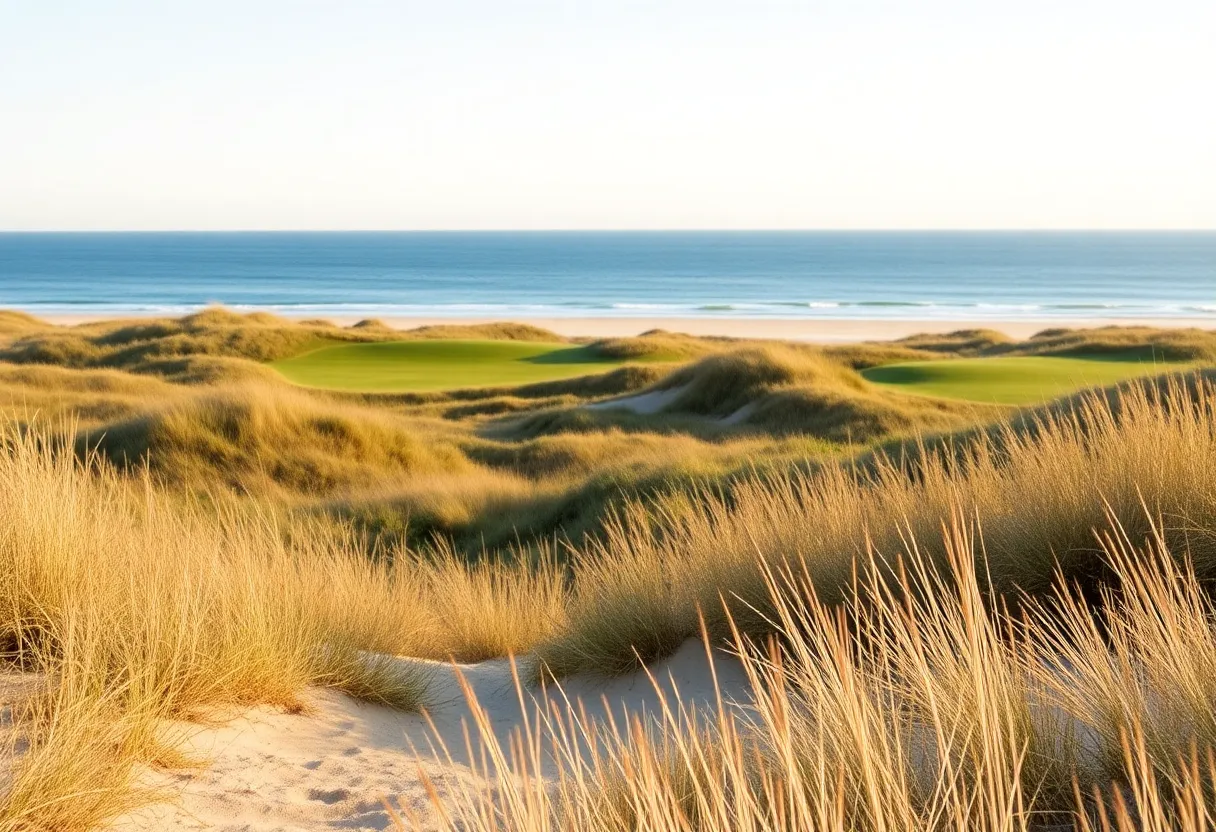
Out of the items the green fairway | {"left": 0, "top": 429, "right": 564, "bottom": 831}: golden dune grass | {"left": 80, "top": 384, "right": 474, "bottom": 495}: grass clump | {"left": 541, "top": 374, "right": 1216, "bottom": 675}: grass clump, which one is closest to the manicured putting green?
the green fairway

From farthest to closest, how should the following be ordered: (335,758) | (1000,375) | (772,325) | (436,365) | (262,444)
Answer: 1. (772,325)
2. (436,365)
3. (1000,375)
4. (262,444)
5. (335,758)

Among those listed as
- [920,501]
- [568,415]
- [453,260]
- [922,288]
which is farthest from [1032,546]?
[453,260]

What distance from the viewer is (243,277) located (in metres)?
→ 112

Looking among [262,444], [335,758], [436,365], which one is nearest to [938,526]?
[335,758]

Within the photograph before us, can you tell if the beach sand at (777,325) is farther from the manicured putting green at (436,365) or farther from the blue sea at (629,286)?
the manicured putting green at (436,365)

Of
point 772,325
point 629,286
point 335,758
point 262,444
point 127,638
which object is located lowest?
point 772,325

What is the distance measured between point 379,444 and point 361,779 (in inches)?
475

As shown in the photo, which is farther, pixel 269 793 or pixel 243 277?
pixel 243 277

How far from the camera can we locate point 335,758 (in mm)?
4188

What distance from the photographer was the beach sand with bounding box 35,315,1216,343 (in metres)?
53.4

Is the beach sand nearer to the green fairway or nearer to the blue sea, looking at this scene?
the blue sea

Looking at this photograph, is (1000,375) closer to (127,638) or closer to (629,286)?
(127,638)

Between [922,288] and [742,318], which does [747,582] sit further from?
[922,288]

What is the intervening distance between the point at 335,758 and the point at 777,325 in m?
57.3
